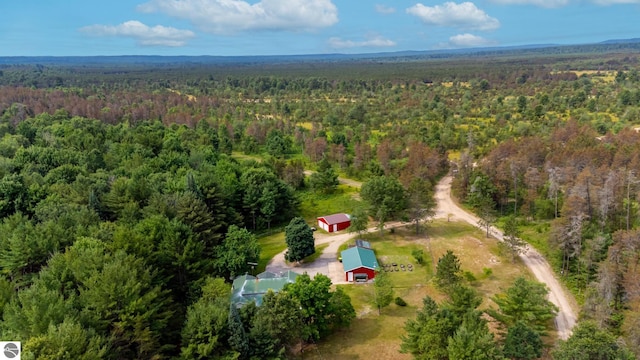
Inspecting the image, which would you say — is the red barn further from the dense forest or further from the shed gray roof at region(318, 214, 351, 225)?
the dense forest

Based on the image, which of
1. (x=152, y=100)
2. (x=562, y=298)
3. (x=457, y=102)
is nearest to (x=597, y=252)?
(x=562, y=298)

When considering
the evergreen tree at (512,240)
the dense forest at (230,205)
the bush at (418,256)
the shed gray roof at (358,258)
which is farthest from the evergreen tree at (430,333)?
the evergreen tree at (512,240)

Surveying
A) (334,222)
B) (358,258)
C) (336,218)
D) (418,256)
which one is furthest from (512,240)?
(336,218)

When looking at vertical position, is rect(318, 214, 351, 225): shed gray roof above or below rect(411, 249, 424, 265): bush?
above

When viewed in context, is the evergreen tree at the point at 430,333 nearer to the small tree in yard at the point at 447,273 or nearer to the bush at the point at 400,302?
the small tree in yard at the point at 447,273

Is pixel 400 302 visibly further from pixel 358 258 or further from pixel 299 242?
pixel 299 242

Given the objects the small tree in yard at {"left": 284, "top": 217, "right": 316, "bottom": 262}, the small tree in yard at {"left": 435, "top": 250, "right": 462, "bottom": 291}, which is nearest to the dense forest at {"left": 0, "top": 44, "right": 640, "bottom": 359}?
the small tree in yard at {"left": 284, "top": 217, "right": 316, "bottom": 262}

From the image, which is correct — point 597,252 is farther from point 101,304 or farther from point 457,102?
point 457,102
